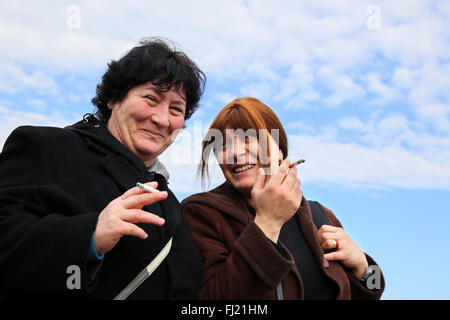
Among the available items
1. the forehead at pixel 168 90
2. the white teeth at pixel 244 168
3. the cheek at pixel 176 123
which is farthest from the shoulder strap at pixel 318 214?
the forehead at pixel 168 90

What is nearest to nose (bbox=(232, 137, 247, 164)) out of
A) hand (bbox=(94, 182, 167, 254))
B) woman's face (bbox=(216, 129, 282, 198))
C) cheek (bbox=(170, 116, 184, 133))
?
woman's face (bbox=(216, 129, 282, 198))

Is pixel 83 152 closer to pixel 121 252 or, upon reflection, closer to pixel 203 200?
pixel 121 252

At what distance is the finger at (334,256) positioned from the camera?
119 inches

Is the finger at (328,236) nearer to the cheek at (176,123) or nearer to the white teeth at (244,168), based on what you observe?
the white teeth at (244,168)

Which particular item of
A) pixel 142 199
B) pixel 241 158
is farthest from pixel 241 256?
pixel 241 158

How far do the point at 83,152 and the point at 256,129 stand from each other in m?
1.16

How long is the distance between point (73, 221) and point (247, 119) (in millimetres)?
1388

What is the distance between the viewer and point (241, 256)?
2.38 metres

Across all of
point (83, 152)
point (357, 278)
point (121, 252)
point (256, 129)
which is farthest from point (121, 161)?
point (357, 278)

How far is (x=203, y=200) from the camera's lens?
290 centimetres

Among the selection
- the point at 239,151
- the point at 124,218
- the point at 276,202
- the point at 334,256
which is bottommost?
the point at 334,256

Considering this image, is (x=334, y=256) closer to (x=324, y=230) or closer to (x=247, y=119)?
(x=324, y=230)

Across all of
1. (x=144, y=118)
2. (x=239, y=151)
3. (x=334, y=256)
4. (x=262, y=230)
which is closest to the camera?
(x=262, y=230)
